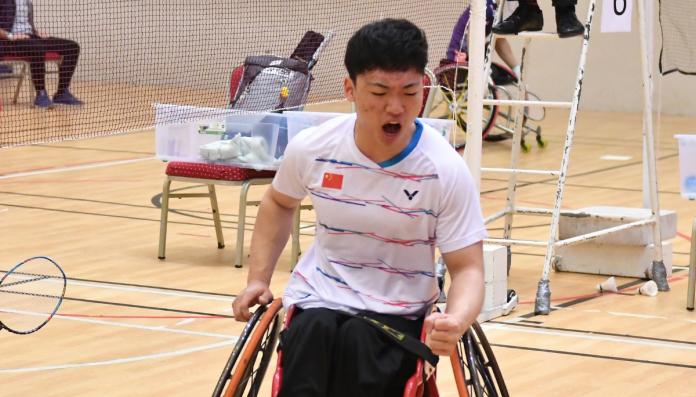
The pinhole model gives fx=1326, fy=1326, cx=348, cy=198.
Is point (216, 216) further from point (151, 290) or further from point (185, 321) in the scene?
point (185, 321)

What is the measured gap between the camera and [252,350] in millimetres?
2650

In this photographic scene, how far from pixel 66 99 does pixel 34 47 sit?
57 cm

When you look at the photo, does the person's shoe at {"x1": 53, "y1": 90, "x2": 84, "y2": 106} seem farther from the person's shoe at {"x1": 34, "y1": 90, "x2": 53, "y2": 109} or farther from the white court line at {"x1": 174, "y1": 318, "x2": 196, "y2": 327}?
the white court line at {"x1": 174, "y1": 318, "x2": 196, "y2": 327}

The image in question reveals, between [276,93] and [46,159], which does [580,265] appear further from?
[46,159]

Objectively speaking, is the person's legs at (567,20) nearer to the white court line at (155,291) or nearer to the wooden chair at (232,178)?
the wooden chair at (232,178)

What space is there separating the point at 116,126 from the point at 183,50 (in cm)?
361

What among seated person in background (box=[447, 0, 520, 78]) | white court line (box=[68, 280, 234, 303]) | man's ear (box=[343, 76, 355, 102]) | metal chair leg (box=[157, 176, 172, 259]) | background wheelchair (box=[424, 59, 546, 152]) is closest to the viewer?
man's ear (box=[343, 76, 355, 102])

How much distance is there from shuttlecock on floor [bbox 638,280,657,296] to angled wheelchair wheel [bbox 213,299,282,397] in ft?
10.1

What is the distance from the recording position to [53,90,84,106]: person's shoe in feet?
40.9

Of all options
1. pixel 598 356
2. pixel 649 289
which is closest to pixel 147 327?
pixel 598 356

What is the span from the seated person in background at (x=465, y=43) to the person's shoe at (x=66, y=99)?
14.1 feet

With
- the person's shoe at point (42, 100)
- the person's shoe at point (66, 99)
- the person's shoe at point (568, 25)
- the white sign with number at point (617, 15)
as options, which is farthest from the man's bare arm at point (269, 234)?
the person's shoe at point (42, 100)

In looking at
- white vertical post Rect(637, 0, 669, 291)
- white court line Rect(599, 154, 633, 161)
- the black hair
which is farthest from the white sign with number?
white court line Rect(599, 154, 633, 161)

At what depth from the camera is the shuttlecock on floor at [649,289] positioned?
5.64 metres
